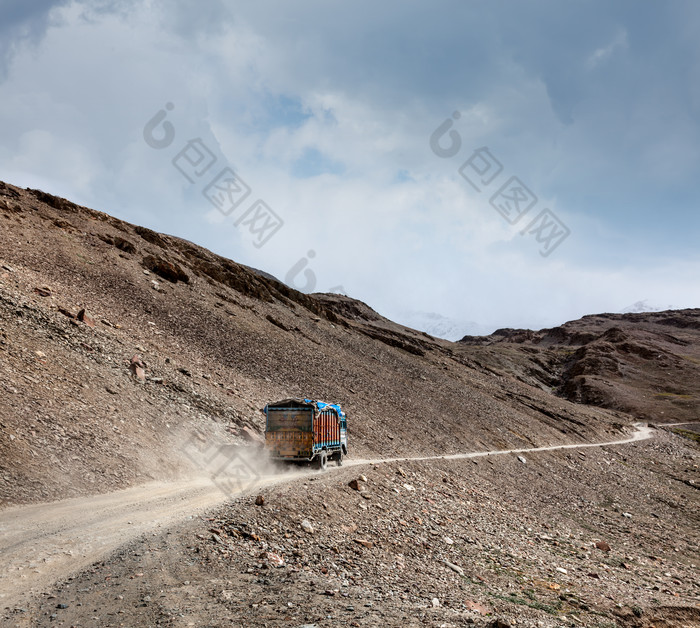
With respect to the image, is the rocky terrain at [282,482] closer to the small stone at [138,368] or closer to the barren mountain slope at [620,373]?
the small stone at [138,368]

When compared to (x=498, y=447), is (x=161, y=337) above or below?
below

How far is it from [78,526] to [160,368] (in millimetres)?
16649

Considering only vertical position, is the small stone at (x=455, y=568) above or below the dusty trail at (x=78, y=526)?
above

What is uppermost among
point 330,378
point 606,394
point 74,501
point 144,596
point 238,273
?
point 606,394

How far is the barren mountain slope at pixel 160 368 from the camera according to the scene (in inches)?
762

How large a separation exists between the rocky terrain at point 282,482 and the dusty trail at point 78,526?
21.2 inches

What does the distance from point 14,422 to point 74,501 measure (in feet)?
13.4

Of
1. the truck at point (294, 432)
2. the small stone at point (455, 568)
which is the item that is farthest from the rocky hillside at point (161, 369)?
the small stone at point (455, 568)

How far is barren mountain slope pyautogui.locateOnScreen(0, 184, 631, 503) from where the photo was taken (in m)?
19.4

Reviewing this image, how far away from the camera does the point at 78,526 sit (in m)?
13.7

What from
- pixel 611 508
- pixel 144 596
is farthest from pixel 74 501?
pixel 611 508

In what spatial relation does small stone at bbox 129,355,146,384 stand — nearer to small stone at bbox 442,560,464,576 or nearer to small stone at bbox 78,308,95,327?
small stone at bbox 78,308,95,327

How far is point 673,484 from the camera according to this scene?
163 ft

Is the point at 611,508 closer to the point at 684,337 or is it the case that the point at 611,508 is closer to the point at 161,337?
the point at 161,337
